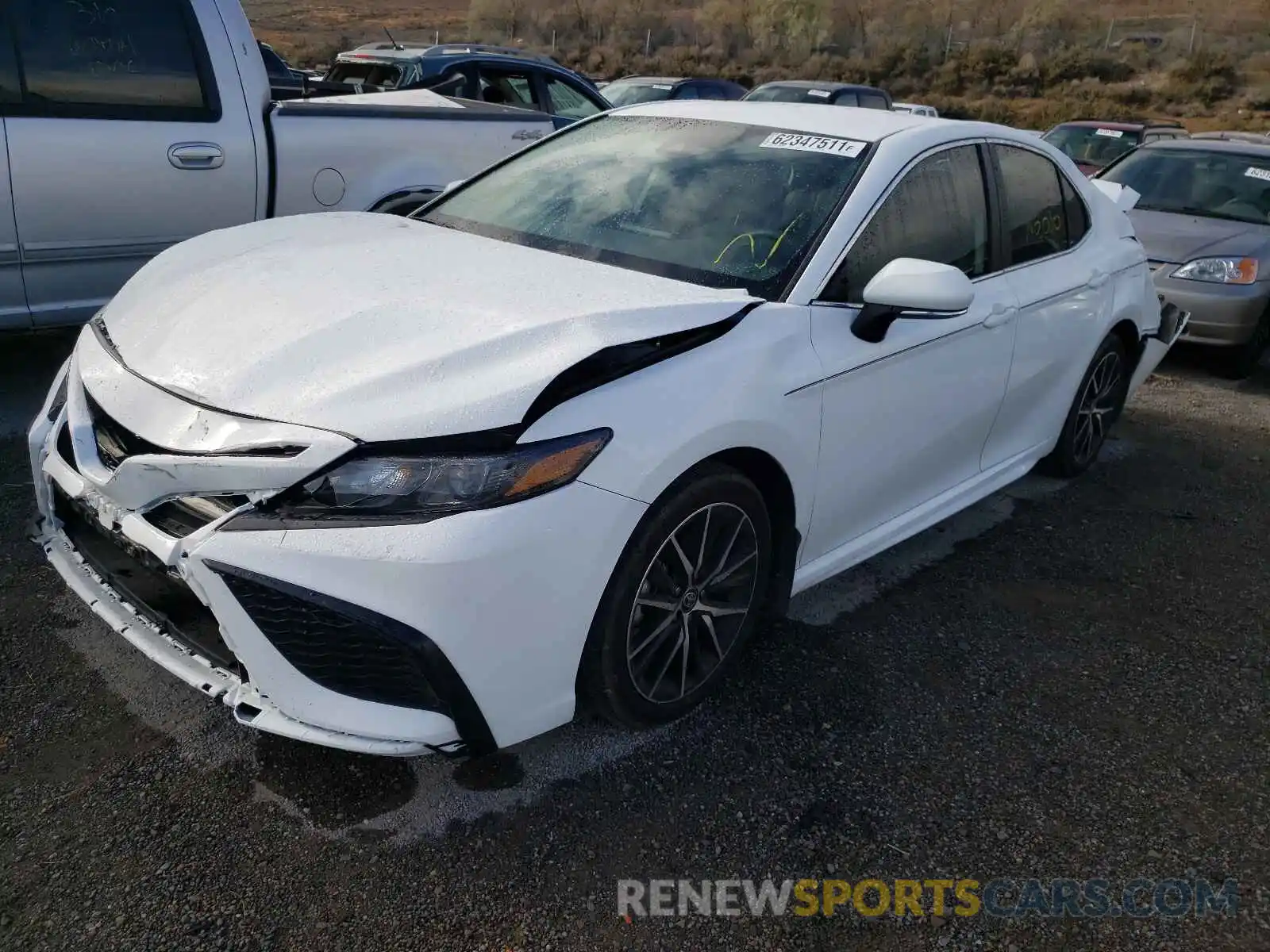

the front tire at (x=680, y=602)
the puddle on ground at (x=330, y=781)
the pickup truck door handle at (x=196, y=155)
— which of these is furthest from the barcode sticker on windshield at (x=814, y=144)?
the pickup truck door handle at (x=196, y=155)

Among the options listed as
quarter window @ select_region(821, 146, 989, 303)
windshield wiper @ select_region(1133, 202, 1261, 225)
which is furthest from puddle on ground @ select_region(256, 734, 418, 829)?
windshield wiper @ select_region(1133, 202, 1261, 225)

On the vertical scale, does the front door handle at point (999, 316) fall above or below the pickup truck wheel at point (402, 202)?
above

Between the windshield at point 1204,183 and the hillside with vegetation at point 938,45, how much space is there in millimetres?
24678

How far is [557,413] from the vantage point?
229 centimetres

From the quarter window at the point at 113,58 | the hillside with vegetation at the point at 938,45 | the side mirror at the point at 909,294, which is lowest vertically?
the hillside with vegetation at the point at 938,45

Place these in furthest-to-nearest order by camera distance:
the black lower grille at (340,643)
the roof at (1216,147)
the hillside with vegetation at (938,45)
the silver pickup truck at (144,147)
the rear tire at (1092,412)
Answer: the hillside with vegetation at (938,45), the roof at (1216,147), the rear tire at (1092,412), the silver pickup truck at (144,147), the black lower grille at (340,643)

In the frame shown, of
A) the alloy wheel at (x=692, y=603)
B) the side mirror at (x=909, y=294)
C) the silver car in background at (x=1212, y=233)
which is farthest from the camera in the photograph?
the silver car in background at (x=1212, y=233)

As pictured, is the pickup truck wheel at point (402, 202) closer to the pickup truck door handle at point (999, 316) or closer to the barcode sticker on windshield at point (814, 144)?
the barcode sticker on windshield at point (814, 144)

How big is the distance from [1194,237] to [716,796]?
6.38 meters

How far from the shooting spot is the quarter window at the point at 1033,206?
3842 millimetres

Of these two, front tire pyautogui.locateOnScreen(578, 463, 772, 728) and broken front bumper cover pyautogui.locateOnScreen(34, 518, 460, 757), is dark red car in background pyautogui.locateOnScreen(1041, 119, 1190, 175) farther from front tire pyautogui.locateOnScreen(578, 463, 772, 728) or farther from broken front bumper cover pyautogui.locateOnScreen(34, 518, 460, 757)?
broken front bumper cover pyautogui.locateOnScreen(34, 518, 460, 757)

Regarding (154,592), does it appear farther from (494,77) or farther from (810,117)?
(494,77)

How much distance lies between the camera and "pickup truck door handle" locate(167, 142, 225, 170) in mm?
4723
